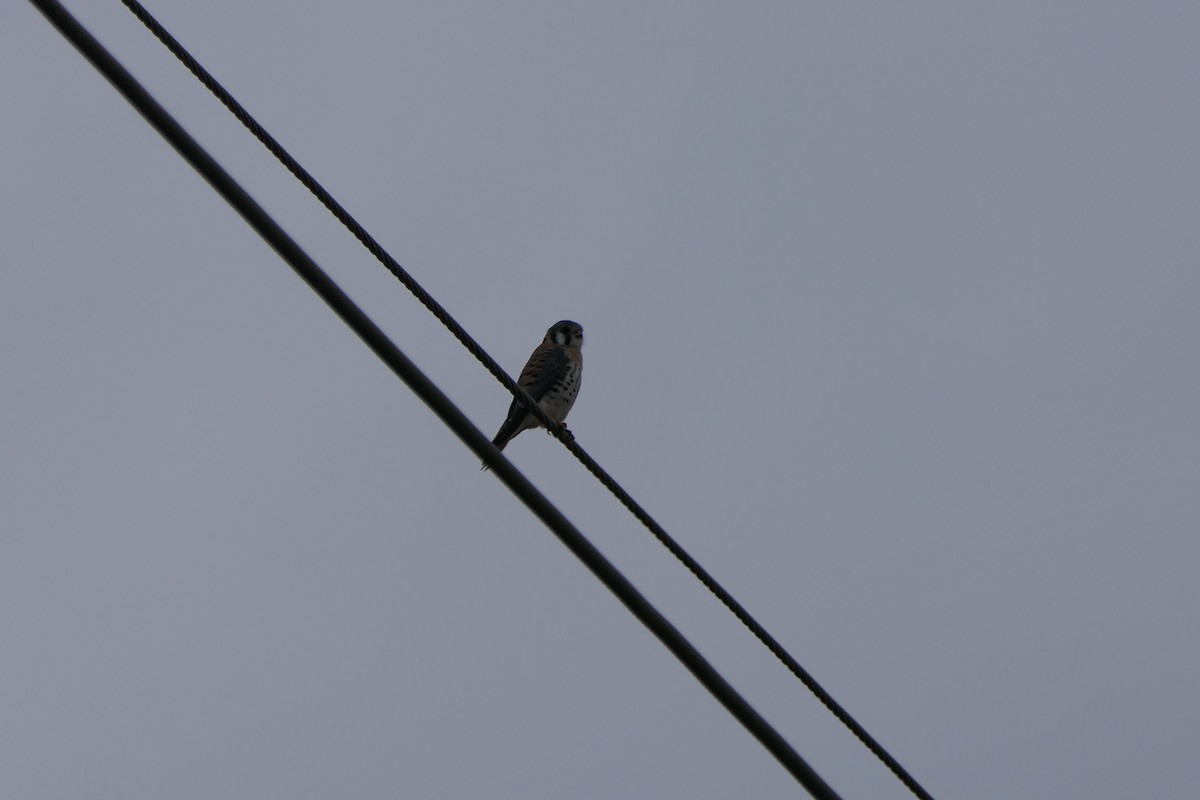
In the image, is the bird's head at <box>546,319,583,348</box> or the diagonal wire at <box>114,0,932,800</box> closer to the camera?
the diagonal wire at <box>114,0,932,800</box>

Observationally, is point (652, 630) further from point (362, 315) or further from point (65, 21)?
point (65, 21)

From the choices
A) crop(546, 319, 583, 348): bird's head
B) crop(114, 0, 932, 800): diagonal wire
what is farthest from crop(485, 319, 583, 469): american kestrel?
crop(114, 0, 932, 800): diagonal wire

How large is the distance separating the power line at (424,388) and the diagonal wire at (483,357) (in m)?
0.18

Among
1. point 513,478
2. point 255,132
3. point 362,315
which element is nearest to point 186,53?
point 255,132

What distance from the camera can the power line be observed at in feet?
8.57

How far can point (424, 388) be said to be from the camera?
3025 mm

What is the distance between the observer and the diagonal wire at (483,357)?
3.00 meters

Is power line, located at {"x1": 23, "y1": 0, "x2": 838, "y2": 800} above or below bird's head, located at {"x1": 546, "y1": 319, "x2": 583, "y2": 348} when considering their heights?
below

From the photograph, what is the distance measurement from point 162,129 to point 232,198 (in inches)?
7.3

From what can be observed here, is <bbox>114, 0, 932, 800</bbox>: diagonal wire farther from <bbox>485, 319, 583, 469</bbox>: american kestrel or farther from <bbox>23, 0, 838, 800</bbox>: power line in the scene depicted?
<bbox>485, 319, 583, 469</bbox>: american kestrel

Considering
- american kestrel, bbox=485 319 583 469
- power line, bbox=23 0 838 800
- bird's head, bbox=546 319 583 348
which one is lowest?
power line, bbox=23 0 838 800

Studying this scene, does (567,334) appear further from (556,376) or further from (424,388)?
(424,388)

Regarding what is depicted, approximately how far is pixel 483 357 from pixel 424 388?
61 centimetres

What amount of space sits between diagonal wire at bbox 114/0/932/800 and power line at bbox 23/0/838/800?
179 mm
